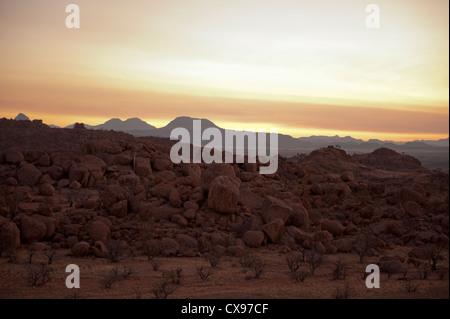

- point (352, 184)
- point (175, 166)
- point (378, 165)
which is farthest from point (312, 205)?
point (378, 165)

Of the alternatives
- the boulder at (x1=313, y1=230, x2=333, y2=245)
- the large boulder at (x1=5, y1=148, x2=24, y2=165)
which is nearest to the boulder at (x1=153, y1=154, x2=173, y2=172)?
the large boulder at (x1=5, y1=148, x2=24, y2=165)

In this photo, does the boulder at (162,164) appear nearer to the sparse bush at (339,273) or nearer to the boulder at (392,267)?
the sparse bush at (339,273)

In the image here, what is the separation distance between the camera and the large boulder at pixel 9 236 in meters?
10.3

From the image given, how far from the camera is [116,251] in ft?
33.0

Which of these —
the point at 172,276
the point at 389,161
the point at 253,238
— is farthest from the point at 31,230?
the point at 389,161

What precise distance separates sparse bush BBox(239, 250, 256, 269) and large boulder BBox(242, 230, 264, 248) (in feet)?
2.77

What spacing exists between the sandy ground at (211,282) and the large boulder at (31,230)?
62 cm

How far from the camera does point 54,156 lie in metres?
17.2

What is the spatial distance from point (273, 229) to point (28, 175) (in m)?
10.4

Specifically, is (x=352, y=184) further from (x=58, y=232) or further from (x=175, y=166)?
(x=58, y=232)

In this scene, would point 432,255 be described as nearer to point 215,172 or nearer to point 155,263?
point 155,263

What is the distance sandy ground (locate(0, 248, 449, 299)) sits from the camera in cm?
758

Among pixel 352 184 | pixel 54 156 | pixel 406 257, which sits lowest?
pixel 406 257

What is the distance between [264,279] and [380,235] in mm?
6420
